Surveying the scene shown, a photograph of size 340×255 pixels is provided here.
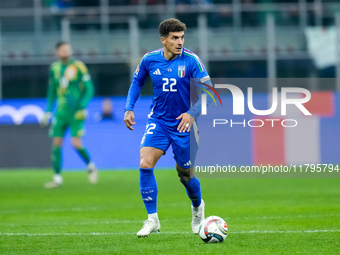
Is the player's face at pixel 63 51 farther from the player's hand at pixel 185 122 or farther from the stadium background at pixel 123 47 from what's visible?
the player's hand at pixel 185 122

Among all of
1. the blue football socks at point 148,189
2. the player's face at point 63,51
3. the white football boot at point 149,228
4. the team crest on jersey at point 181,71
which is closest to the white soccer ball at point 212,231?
the white football boot at point 149,228

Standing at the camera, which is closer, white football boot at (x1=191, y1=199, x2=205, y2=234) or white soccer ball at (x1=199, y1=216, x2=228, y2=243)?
white soccer ball at (x1=199, y1=216, x2=228, y2=243)

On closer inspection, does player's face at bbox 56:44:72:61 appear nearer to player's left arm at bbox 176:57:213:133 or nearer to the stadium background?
the stadium background

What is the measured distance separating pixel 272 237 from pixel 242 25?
632 inches

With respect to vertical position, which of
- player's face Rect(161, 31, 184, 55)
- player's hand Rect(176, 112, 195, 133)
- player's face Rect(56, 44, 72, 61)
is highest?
player's face Rect(161, 31, 184, 55)

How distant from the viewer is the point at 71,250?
6.66 m

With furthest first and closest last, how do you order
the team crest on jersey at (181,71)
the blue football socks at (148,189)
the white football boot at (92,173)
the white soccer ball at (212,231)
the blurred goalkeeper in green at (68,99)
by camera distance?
the white football boot at (92,173) < the blurred goalkeeper in green at (68,99) < the team crest on jersey at (181,71) < the blue football socks at (148,189) < the white soccer ball at (212,231)

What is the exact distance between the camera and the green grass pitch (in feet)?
22.2

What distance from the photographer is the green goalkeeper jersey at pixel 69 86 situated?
15.8m

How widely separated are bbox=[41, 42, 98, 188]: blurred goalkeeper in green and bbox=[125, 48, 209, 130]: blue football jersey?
320 inches

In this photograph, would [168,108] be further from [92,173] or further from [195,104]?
[92,173]

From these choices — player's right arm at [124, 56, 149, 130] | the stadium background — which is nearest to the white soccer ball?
player's right arm at [124, 56, 149, 130]

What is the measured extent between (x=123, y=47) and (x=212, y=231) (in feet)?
52.7

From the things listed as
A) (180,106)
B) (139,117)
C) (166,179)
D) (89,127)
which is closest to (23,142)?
(89,127)
